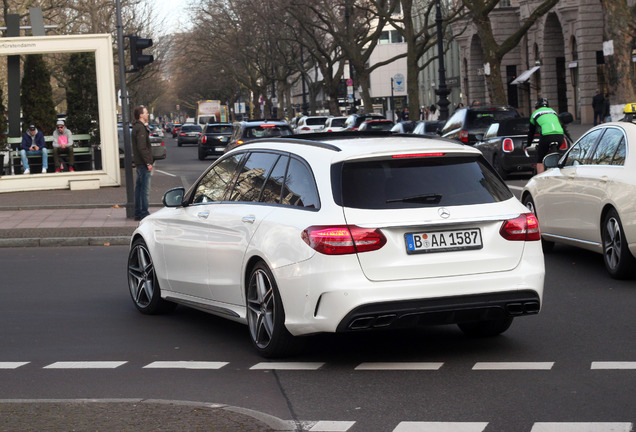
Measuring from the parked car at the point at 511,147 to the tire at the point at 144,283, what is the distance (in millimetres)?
16161

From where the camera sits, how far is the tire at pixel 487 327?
321 inches

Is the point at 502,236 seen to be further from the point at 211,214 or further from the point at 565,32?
the point at 565,32

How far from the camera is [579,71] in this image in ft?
180

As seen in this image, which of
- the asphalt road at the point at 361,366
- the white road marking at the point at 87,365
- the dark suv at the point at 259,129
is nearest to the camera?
the asphalt road at the point at 361,366

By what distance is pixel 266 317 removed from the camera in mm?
7660

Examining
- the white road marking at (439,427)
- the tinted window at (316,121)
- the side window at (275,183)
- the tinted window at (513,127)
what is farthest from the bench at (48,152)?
the tinted window at (316,121)

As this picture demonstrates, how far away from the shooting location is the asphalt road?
6.05m

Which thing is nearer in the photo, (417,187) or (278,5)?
(417,187)

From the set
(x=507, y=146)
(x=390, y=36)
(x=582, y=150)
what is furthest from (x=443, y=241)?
(x=390, y=36)

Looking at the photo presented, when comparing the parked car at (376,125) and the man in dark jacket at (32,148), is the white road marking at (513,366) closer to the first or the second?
the man in dark jacket at (32,148)

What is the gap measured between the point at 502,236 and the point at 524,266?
248mm

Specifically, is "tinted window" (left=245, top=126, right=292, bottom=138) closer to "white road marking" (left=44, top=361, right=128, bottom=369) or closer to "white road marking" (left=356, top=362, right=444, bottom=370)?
"white road marking" (left=44, top=361, right=128, bottom=369)

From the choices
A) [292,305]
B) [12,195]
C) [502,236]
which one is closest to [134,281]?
[292,305]

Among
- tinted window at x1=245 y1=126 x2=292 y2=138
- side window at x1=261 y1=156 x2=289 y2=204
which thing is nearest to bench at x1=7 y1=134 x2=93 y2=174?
tinted window at x1=245 y1=126 x2=292 y2=138
